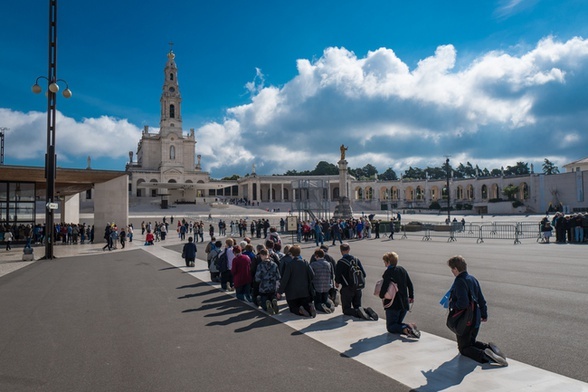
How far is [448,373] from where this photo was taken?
4.99 meters

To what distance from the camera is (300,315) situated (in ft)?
26.1

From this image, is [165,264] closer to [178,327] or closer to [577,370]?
[178,327]

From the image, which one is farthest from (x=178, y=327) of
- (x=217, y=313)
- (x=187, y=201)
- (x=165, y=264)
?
(x=187, y=201)

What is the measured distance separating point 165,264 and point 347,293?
1086 cm

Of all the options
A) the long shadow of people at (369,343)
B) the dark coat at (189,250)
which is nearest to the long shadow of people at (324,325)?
the long shadow of people at (369,343)

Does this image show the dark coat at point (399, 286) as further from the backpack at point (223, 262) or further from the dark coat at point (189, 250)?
the dark coat at point (189, 250)

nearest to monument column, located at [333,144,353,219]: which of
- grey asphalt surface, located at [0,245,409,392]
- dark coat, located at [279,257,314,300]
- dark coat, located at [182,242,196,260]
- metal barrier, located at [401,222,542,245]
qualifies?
metal barrier, located at [401,222,542,245]

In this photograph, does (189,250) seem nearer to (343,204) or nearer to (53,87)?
(53,87)

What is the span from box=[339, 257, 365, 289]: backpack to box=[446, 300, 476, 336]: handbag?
7.34 ft

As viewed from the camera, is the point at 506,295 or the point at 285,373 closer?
the point at 285,373

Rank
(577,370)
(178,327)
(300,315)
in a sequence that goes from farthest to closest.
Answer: (300,315)
(178,327)
(577,370)

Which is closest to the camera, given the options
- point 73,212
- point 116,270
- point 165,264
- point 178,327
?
point 178,327

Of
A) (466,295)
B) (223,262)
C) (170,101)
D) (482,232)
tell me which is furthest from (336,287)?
(170,101)

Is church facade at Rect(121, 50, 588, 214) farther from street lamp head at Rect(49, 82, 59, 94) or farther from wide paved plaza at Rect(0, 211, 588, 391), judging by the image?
wide paved plaza at Rect(0, 211, 588, 391)
